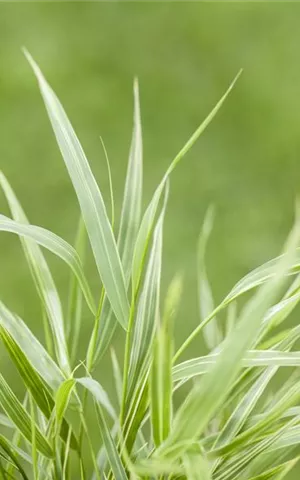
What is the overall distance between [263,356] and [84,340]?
0.87 meters

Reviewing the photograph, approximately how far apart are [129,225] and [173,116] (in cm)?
105

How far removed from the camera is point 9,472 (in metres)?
0.75

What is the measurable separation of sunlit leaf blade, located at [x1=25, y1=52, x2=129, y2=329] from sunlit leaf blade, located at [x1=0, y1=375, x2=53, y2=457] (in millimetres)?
130

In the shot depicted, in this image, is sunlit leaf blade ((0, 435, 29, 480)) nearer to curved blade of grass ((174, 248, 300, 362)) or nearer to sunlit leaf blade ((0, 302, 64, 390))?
sunlit leaf blade ((0, 302, 64, 390))

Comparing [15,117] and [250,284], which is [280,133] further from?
[250,284]

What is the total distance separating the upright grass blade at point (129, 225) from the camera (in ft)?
2.32

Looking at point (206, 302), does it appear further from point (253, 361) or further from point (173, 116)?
point (173, 116)

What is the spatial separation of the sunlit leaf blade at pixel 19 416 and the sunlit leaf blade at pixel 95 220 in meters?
0.13

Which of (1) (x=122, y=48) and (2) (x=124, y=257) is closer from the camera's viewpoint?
(2) (x=124, y=257)

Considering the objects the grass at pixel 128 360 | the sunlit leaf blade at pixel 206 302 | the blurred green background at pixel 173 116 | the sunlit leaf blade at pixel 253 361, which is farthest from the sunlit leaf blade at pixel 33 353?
the blurred green background at pixel 173 116

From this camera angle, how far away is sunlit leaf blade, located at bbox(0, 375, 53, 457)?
67 centimetres

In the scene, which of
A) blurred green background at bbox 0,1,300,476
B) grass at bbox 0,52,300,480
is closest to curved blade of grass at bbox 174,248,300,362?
grass at bbox 0,52,300,480

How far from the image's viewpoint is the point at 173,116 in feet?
5.68

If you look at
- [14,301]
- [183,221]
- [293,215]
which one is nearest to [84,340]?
[14,301]
